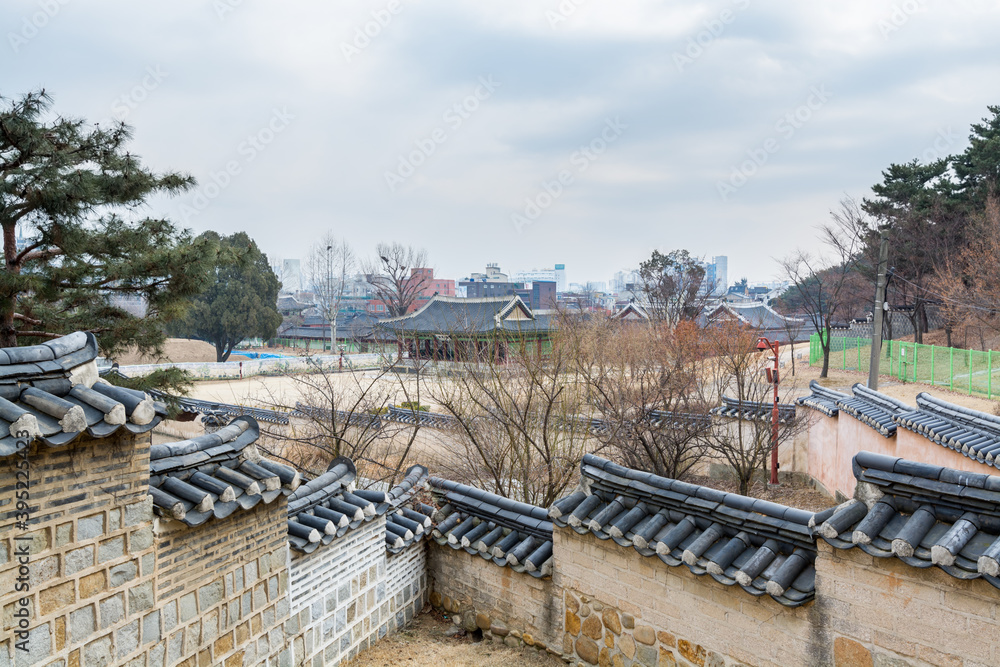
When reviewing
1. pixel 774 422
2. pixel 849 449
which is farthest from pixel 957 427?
pixel 774 422

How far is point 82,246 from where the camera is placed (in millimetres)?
9484

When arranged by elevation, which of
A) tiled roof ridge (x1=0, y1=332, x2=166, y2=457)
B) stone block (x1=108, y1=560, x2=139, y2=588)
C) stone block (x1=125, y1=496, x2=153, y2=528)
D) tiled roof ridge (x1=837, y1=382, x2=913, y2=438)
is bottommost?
tiled roof ridge (x1=837, y1=382, x2=913, y2=438)

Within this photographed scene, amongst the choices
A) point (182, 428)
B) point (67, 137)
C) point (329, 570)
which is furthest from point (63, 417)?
point (182, 428)

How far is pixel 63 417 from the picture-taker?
265cm

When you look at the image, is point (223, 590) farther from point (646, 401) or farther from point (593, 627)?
point (646, 401)

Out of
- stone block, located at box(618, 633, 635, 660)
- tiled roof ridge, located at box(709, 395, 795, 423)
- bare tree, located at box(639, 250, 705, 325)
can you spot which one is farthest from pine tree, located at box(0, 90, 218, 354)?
bare tree, located at box(639, 250, 705, 325)

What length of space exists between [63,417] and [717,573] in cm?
349

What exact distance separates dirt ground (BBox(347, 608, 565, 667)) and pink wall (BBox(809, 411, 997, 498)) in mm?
4049

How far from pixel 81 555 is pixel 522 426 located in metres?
6.92

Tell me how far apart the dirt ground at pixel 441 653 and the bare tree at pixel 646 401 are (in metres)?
5.90

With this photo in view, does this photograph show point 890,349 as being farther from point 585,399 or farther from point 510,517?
point 510,517

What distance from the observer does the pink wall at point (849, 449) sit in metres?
7.37

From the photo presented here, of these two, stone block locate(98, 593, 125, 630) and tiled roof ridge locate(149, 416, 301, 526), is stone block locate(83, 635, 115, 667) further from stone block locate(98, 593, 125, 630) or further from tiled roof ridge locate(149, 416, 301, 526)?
tiled roof ridge locate(149, 416, 301, 526)

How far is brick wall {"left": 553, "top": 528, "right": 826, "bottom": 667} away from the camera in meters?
3.63
